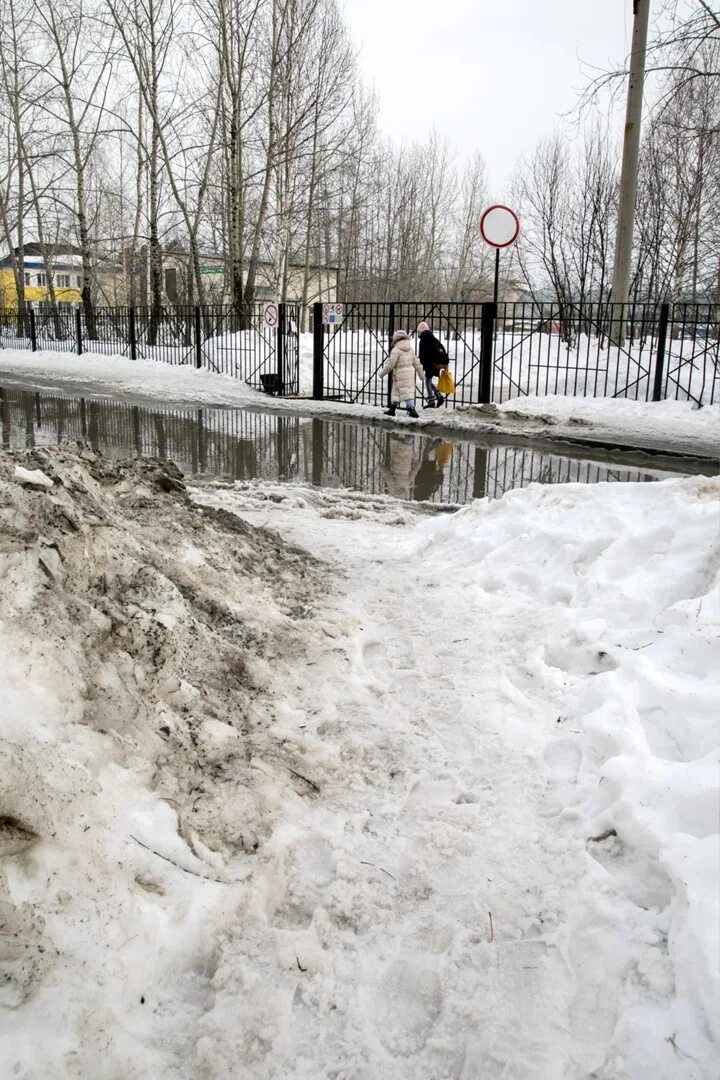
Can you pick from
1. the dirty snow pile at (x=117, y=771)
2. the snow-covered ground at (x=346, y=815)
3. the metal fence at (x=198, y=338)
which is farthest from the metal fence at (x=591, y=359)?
the dirty snow pile at (x=117, y=771)

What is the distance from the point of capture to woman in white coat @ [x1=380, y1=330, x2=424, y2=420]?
14656 mm

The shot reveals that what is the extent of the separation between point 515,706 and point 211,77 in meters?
28.4

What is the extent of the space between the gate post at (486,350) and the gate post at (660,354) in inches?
119

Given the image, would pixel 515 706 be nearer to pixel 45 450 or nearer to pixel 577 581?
pixel 577 581

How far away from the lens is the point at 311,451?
1149 centimetres

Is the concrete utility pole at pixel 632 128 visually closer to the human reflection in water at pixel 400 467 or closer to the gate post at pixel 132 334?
the human reflection in water at pixel 400 467

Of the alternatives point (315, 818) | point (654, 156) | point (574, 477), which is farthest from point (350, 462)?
point (654, 156)

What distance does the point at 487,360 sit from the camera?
51.0ft

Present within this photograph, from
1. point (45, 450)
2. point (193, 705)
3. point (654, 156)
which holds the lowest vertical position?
point (193, 705)

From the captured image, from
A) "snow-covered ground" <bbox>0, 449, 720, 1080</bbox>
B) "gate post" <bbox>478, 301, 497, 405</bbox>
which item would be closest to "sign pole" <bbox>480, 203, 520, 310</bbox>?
"gate post" <bbox>478, 301, 497, 405</bbox>

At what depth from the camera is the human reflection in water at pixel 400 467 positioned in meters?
8.94

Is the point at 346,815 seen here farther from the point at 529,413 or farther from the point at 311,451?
the point at 529,413

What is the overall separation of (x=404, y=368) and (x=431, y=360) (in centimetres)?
147

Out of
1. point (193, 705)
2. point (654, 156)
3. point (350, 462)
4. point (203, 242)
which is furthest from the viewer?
point (203, 242)
